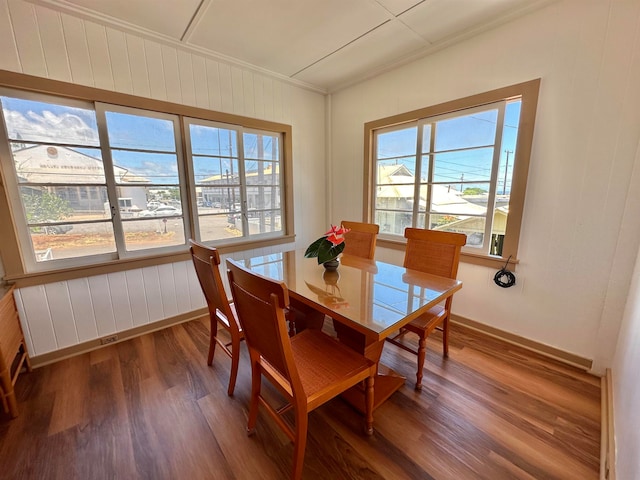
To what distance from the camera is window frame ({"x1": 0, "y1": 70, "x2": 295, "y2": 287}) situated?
1.72 m

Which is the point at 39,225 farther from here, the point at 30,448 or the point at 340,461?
the point at 340,461

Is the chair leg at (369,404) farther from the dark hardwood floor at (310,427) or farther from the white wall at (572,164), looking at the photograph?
the white wall at (572,164)

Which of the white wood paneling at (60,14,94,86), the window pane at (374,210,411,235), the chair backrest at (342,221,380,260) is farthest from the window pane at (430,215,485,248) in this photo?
the white wood paneling at (60,14,94,86)

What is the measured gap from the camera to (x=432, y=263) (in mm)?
1917

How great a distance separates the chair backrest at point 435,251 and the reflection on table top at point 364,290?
24 centimetres

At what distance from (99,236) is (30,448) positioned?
1.41m

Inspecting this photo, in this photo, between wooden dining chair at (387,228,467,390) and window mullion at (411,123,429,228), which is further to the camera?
window mullion at (411,123,429,228)

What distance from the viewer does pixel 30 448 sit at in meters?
1.30

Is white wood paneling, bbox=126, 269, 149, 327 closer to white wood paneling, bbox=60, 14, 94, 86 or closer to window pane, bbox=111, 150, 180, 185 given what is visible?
window pane, bbox=111, 150, 180, 185

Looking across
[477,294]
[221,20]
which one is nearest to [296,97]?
[221,20]

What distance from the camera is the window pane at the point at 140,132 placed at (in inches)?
82.1

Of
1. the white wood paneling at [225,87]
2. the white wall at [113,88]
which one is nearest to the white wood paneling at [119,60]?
the white wall at [113,88]

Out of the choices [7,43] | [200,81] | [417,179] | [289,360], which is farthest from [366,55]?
[289,360]

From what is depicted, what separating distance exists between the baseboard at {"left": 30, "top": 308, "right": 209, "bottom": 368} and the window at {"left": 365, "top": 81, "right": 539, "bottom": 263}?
2.34m
